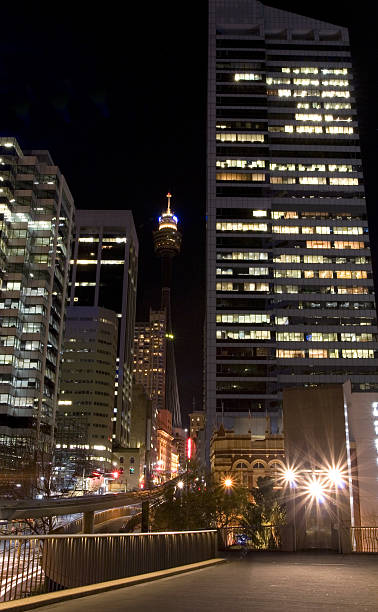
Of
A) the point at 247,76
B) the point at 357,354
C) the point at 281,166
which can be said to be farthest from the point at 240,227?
the point at 247,76

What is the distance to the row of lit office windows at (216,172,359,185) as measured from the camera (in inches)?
6260

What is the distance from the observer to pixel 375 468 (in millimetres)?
52781

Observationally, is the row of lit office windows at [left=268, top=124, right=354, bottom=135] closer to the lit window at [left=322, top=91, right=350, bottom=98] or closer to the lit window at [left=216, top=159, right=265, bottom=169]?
the lit window at [left=322, top=91, right=350, bottom=98]

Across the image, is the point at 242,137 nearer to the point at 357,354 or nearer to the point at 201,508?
the point at 357,354

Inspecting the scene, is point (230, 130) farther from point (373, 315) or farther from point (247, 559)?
point (247, 559)

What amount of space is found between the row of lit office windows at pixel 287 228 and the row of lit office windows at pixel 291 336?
27719 millimetres

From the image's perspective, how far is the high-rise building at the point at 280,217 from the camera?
14325cm

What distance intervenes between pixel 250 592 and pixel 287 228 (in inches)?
5801

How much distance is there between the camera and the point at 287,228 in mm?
156875

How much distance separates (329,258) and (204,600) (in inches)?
5789

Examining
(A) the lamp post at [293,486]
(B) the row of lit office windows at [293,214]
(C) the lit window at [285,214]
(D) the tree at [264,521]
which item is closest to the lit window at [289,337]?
(B) the row of lit office windows at [293,214]

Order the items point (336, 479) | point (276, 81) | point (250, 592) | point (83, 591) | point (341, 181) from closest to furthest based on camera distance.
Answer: point (83, 591)
point (250, 592)
point (336, 479)
point (341, 181)
point (276, 81)

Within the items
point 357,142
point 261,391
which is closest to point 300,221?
point 357,142

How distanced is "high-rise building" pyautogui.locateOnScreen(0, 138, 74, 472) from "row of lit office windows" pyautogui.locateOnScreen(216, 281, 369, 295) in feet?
146
